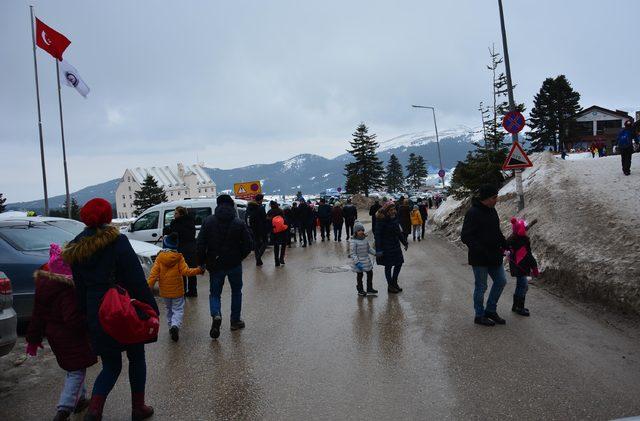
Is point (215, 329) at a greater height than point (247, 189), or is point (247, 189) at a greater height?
point (247, 189)

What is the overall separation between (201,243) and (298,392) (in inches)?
110

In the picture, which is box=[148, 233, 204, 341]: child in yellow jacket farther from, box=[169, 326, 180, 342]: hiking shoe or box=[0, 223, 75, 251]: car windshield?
box=[0, 223, 75, 251]: car windshield

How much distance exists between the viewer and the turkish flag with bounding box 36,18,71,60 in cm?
1884

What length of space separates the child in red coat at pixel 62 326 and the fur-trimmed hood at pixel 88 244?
0.33m

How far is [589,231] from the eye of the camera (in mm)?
8945

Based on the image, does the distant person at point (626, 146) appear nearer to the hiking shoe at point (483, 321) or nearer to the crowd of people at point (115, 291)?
the crowd of people at point (115, 291)

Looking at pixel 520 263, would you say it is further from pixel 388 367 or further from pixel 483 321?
pixel 388 367

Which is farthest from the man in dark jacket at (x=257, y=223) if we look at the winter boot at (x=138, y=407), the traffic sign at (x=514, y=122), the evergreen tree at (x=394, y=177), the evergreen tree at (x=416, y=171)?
the evergreen tree at (x=416, y=171)

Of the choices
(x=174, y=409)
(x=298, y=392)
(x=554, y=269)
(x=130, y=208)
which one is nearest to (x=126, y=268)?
(x=174, y=409)

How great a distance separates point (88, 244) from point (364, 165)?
62391mm

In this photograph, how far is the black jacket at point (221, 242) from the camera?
641 centimetres

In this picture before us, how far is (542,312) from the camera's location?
696 cm

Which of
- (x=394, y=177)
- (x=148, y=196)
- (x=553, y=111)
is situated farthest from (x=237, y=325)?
(x=394, y=177)

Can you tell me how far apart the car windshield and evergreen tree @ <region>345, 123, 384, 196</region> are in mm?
56945
